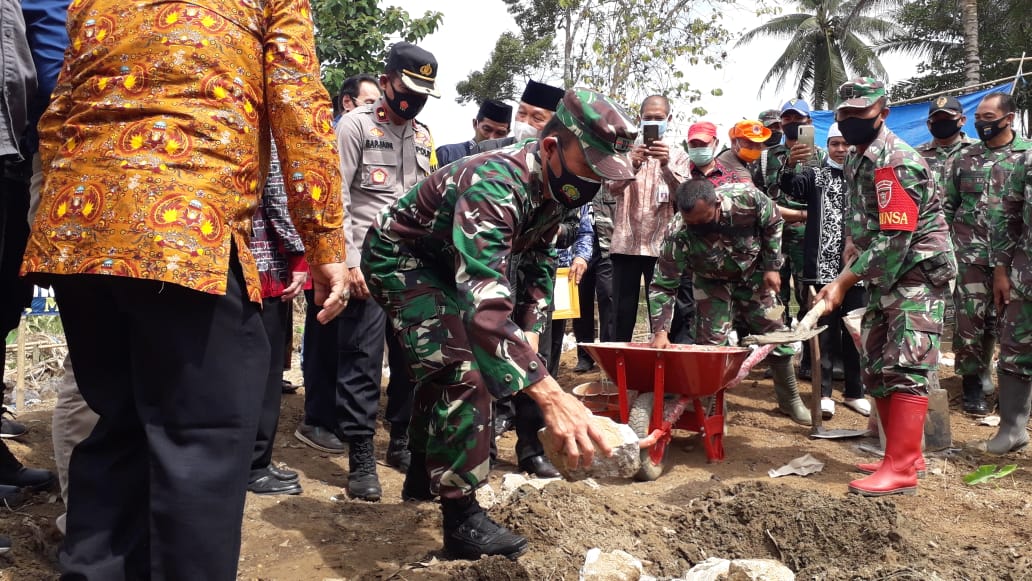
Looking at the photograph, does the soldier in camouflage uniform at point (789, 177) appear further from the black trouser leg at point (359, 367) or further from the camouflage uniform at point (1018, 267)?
the black trouser leg at point (359, 367)

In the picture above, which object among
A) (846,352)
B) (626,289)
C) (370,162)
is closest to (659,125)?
(626,289)

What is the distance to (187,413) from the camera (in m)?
1.74

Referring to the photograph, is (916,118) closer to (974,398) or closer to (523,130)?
(974,398)

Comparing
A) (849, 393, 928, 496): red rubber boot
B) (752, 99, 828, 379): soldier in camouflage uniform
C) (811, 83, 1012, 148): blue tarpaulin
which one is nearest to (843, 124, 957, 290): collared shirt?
(849, 393, 928, 496): red rubber boot

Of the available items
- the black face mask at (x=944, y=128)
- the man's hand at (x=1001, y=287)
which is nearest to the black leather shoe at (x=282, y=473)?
the man's hand at (x=1001, y=287)

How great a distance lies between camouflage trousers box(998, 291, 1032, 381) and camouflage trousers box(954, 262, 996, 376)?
3.04 ft

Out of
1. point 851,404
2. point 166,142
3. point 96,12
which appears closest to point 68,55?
point 96,12

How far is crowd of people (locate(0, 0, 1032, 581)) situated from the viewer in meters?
1.73

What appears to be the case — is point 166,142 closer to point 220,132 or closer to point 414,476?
point 220,132

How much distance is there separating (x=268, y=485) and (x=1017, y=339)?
4573mm

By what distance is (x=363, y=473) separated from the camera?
12.5 ft

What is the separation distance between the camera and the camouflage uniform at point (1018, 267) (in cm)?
505

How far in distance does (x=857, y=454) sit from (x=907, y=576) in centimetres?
241

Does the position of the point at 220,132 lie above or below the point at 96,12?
below
